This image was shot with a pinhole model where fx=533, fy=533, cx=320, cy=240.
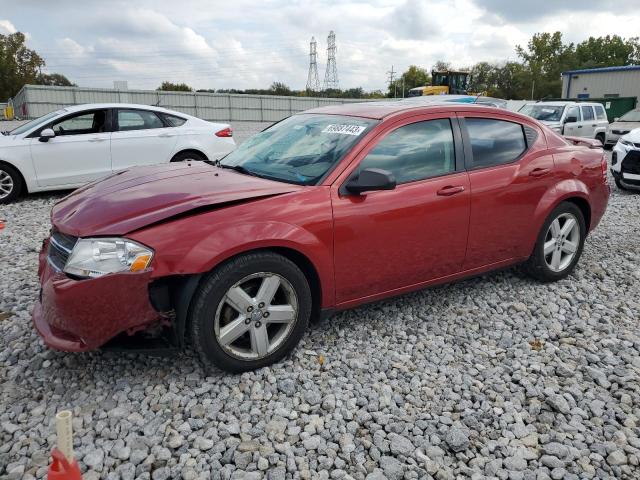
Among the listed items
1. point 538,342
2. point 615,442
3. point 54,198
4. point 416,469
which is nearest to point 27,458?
point 416,469

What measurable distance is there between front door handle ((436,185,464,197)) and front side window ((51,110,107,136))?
636 centimetres

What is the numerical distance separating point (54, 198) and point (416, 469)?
7809 millimetres

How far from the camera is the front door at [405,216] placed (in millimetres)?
3430

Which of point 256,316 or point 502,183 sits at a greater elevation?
point 502,183

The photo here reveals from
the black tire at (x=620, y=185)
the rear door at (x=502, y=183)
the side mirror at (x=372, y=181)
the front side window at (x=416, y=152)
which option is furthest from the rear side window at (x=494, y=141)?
the black tire at (x=620, y=185)

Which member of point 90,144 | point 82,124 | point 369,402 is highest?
point 82,124

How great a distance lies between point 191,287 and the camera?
291cm

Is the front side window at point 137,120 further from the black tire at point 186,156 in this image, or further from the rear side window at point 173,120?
the black tire at point 186,156

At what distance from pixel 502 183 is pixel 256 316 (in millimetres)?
2226

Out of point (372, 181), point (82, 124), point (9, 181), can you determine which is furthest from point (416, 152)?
point (9, 181)

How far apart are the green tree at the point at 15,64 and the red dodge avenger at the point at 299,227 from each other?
2320 inches

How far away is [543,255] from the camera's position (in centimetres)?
464

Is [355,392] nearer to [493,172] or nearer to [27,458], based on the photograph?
[27,458]

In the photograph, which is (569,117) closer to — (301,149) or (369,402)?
(301,149)
